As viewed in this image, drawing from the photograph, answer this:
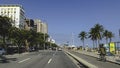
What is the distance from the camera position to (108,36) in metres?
171

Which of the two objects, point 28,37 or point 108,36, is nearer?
point 28,37

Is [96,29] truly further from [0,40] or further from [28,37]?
[0,40]

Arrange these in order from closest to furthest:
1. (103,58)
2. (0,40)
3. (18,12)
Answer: (103,58) < (0,40) < (18,12)

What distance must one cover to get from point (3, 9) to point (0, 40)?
11711 cm

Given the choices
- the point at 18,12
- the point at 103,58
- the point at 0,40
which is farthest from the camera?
the point at 18,12

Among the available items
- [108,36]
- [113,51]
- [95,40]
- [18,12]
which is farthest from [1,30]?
[18,12]

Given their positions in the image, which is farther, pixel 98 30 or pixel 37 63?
pixel 98 30

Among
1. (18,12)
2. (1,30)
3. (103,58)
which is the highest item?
(18,12)

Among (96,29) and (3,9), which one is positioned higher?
(3,9)

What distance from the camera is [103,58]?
33688 mm

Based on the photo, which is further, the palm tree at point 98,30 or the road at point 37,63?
the palm tree at point 98,30

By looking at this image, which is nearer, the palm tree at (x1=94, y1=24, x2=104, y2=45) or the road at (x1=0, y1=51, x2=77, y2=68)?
the road at (x1=0, y1=51, x2=77, y2=68)

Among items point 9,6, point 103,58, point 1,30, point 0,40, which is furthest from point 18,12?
point 103,58

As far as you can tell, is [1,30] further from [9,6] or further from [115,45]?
[9,6]
